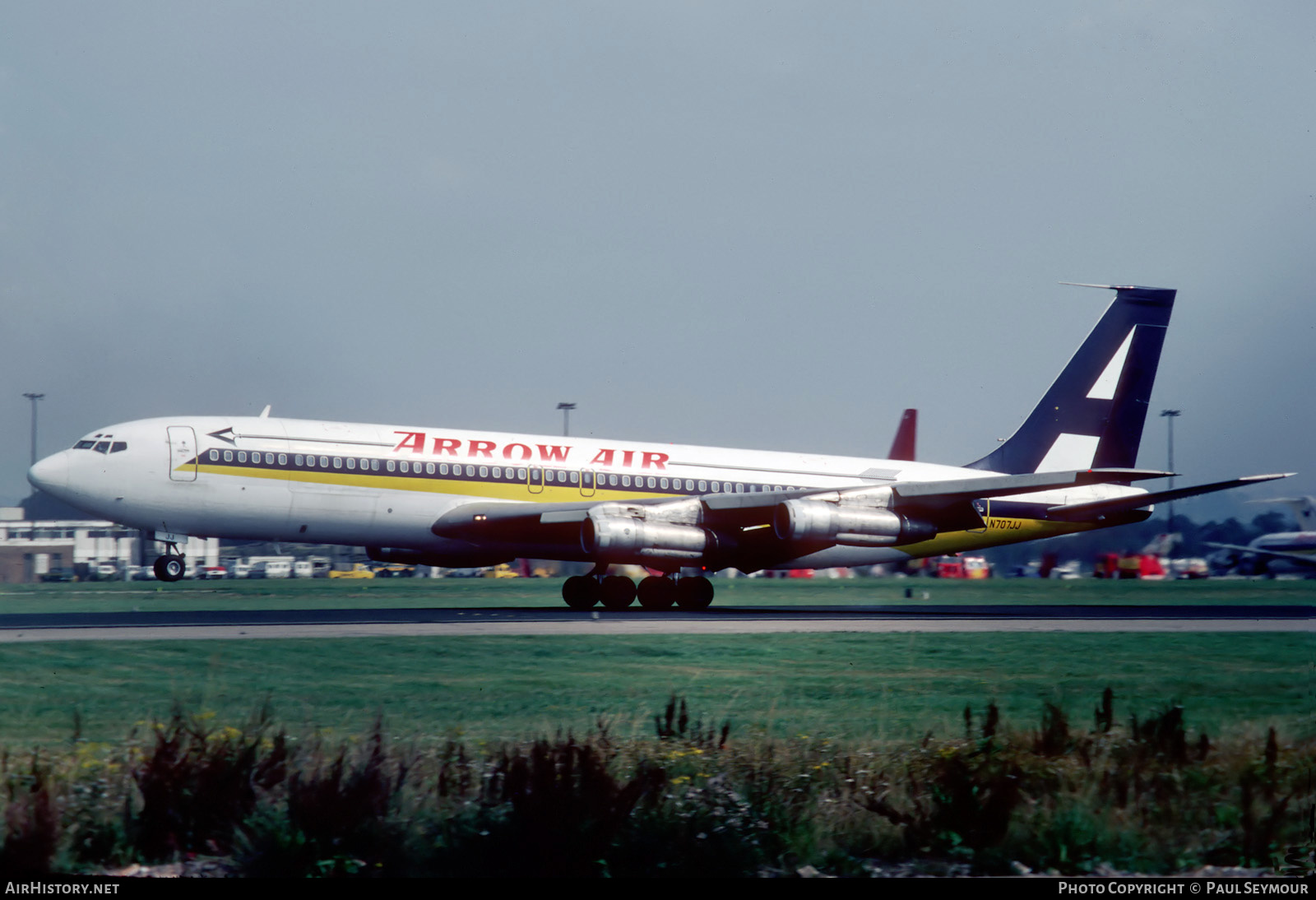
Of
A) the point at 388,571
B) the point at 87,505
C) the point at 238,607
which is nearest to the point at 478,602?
the point at 238,607

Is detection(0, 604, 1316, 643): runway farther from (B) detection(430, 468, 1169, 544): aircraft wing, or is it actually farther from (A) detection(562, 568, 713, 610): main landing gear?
(B) detection(430, 468, 1169, 544): aircraft wing

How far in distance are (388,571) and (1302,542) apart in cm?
5486

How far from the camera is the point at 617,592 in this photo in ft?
116

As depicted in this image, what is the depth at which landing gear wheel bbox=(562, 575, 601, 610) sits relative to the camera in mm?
34938

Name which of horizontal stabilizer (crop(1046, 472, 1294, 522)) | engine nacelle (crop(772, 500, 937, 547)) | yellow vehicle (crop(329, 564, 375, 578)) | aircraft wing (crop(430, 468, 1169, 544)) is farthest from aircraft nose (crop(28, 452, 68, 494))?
yellow vehicle (crop(329, 564, 375, 578))

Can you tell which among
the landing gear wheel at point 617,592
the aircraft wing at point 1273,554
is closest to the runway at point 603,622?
the landing gear wheel at point 617,592

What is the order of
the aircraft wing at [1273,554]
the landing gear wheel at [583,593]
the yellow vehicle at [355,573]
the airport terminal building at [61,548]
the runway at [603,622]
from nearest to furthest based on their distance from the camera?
the runway at [603,622] < the landing gear wheel at [583,593] < the aircraft wing at [1273,554] < the airport terminal building at [61,548] < the yellow vehicle at [355,573]

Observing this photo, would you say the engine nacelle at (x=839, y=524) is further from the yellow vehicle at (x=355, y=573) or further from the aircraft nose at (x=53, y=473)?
the yellow vehicle at (x=355, y=573)

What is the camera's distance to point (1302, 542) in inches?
2753

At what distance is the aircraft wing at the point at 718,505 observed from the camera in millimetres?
33406

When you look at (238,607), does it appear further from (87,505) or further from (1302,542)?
(1302,542)

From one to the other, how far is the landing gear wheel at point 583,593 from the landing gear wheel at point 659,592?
56.9 inches

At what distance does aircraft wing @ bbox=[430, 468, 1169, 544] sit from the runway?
2.22m

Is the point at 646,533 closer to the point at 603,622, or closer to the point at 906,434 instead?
the point at 603,622
